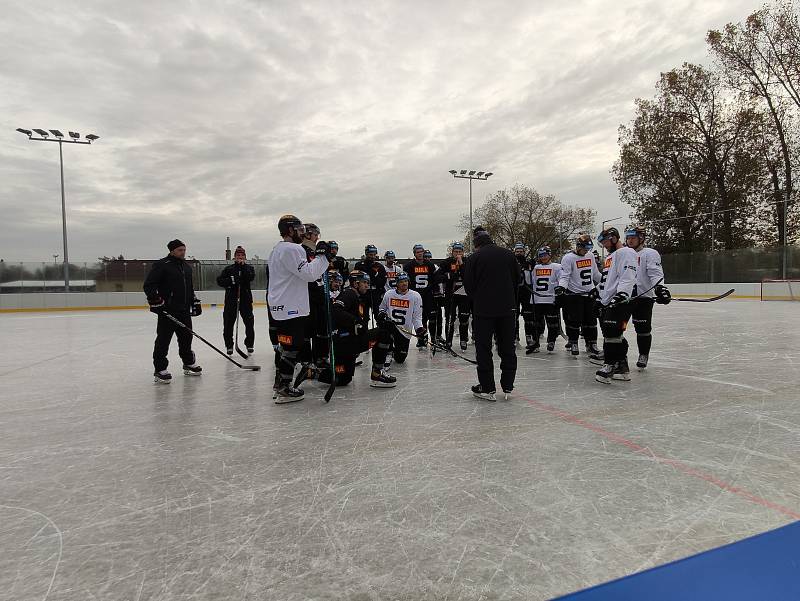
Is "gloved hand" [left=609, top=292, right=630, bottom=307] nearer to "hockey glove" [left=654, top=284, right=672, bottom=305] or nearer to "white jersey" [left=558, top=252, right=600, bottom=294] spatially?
"hockey glove" [left=654, top=284, right=672, bottom=305]

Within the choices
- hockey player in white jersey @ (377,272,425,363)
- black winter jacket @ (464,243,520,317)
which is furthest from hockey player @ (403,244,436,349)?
black winter jacket @ (464,243,520,317)

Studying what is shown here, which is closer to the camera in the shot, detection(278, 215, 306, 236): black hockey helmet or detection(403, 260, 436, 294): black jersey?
detection(278, 215, 306, 236): black hockey helmet

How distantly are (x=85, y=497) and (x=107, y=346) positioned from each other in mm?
7299

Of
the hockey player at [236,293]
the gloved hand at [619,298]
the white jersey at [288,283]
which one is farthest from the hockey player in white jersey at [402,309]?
the gloved hand at [619,298]

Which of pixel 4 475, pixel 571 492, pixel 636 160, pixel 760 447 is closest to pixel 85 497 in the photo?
pixel 4 475

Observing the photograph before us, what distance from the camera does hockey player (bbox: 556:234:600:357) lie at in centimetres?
659

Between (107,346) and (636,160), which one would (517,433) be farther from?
(636,160)

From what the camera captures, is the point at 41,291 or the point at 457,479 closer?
the point at 457,479

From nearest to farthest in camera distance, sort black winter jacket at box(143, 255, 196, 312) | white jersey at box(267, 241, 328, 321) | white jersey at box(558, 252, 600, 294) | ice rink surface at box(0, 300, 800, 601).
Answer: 1. ice rink surface at box(0, 300, 800, 601)
2. white jersey at box(267, 241, 328, 321)
3. black winter jacket at box(143, 255, 196, 312)
4. white jersey at box(558, 252, 600, 294)

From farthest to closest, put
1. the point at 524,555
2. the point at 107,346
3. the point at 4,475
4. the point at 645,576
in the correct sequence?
the point at 107,346 < the point at 4,475 < the point at 524,555 < the point at 645,576

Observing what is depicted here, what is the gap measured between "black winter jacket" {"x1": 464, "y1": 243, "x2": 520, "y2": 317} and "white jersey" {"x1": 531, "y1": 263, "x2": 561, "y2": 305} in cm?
286

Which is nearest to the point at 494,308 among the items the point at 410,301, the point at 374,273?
the point at 410,301

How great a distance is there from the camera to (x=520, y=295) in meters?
7.73

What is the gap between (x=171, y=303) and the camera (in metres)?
5.66
